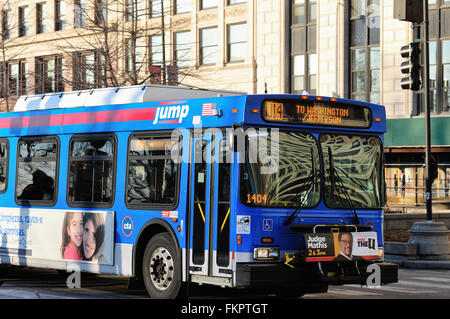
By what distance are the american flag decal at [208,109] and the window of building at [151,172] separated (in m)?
0.64

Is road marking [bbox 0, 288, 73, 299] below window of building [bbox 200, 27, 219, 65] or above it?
below

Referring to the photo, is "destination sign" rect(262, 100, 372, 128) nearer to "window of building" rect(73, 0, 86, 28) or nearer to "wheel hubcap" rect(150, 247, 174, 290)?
"wheel hubcap" rect(150, 247, 174, 290)

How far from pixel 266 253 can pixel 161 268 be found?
72.0 inches

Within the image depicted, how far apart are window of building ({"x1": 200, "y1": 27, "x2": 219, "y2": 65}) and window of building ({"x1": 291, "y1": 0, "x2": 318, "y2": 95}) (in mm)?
4742

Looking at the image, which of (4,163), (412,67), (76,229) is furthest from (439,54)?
(76,229)

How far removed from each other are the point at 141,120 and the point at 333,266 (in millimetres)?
3515

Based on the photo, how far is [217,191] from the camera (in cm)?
1178

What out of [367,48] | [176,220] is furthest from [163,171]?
[367,48]

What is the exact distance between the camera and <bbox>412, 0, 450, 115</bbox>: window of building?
3922 centimetres

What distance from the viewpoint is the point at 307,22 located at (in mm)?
44375

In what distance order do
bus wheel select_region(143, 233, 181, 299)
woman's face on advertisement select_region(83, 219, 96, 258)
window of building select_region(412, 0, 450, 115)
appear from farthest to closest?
1. window of building select_region(412, 0, 450, 115)
2. woman's face on advertisement select_region(83, 219, 96, 258)
3. bus wheel select_region(143, 233, 181, 299)

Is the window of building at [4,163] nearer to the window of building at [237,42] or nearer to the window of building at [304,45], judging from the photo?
the window of building at [304,45]

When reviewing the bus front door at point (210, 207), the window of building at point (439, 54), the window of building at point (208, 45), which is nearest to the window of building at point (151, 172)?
the bus front door at point (210, 207)

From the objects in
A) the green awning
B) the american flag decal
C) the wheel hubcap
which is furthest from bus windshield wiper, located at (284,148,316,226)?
the green awning
